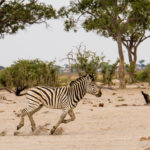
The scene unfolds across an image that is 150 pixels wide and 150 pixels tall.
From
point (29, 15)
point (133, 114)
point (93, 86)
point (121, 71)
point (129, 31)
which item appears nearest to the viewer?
point (93, 86)

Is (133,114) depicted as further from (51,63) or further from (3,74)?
(3,74)

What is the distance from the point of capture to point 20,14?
25.1 m

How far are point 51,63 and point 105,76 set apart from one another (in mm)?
7356

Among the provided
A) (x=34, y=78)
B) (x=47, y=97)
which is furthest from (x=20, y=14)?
(x=47, y=97)

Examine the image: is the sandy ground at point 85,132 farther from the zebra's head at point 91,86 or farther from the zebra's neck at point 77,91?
the zebra's head at point 91,86

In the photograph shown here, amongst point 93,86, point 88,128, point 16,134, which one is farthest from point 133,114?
point 16,134

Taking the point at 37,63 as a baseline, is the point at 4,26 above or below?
above

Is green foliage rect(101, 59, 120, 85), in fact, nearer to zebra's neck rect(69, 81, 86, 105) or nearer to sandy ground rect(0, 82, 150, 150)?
sandy ground rect(0, 82, 150, 150)

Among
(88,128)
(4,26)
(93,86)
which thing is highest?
(4,26)

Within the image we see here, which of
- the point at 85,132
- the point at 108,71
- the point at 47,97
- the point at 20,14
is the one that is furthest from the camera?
the point at 108,71

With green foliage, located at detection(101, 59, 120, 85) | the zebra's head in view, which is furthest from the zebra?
green foliage, located at detection(101, 59, 120, 85)

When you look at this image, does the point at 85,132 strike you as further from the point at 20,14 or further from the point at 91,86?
the point at 20,14

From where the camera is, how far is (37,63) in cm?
3247

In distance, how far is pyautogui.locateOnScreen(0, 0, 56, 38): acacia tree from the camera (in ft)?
82.5
